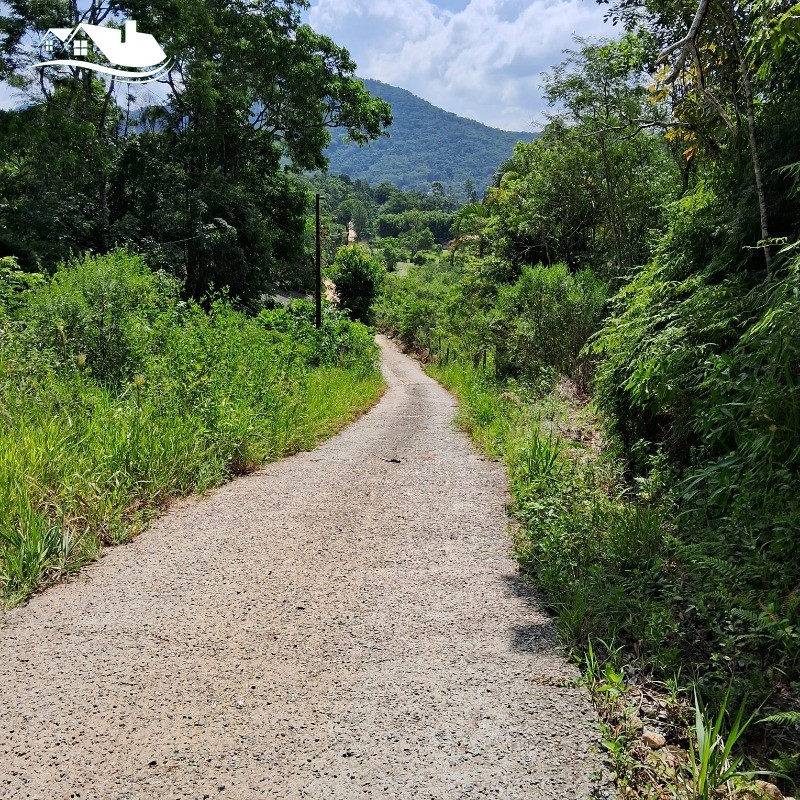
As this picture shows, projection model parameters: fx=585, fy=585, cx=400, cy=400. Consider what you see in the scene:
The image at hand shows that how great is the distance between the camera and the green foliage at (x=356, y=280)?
4050cm

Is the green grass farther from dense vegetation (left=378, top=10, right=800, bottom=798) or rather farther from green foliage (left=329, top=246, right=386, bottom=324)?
green foliage (left=329, top=246, right=386, bottom=324)

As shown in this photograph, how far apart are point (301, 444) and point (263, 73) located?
2032cm

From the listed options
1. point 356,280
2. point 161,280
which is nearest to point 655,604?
point 161,280

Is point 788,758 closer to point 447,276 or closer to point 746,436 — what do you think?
point 746,436

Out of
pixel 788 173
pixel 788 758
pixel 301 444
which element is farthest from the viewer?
pixel 301 444

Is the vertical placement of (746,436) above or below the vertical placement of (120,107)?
below

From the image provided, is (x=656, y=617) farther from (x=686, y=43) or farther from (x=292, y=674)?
(x=686, y=43)

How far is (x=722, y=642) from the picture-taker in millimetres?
2725

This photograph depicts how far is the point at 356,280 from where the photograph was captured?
4094 centimetres

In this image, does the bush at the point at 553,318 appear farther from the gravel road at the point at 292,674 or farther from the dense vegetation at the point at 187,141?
the dense vegetation at the point at 187,141

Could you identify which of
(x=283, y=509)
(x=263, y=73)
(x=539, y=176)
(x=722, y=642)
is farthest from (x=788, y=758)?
(x=263, y=73)

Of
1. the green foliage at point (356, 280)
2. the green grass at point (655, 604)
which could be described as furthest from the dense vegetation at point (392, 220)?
the green grass at point (655, 604)

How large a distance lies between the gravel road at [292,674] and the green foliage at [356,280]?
36850 mm

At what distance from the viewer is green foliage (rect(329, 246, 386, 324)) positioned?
40.5 meters
